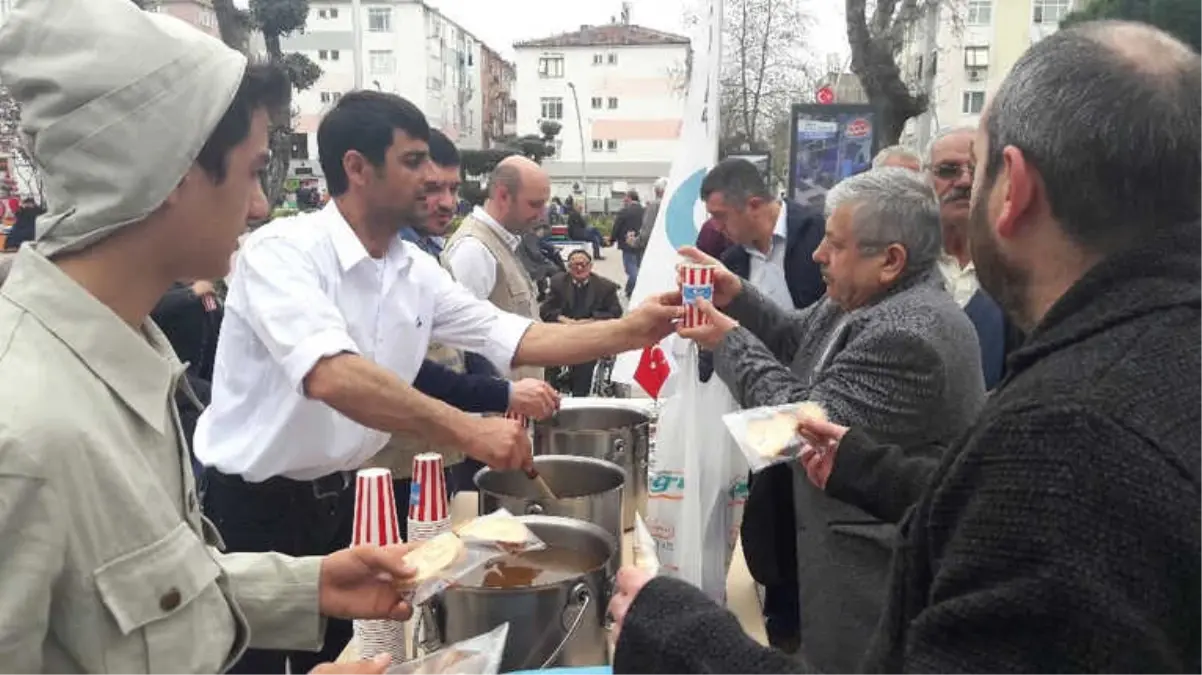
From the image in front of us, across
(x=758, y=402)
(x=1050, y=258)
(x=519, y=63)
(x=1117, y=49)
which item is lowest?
(x=758, y=402)

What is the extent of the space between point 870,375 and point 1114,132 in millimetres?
1202

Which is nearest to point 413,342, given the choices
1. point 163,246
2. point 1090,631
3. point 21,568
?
point 163,246

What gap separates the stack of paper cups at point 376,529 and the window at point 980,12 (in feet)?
143

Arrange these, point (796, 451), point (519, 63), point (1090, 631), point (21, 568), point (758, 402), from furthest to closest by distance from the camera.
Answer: point (519, 63)
point (758, 402)
point (796, 451)
point (21, 568)
point (1090, 631)

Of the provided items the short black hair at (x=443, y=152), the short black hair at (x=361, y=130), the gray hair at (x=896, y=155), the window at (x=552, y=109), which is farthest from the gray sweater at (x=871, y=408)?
the window at (x=552, y=109)

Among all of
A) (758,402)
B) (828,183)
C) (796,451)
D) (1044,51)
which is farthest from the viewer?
(828,183)

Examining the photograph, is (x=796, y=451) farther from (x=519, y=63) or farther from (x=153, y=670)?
(x=519, y=63)

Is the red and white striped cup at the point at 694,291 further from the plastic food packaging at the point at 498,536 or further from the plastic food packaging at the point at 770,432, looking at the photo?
the plastic food packaging at the point at 498,536

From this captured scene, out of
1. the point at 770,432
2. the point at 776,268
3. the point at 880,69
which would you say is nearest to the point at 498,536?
the point at 770,432

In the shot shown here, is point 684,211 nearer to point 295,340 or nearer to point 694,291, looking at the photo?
point 694,291

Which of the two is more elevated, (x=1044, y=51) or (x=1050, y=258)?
(x=1044, y=51)

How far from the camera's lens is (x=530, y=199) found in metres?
4.96

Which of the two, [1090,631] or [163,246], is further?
[163,246]

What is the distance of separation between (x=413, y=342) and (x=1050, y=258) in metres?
2.02
